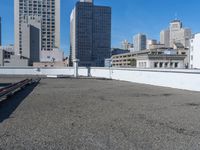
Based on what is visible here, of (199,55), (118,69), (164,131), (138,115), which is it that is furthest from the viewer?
(199,55)

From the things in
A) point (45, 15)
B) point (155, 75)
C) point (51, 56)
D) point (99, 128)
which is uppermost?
point (45, 15)

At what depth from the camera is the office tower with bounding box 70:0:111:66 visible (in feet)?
476

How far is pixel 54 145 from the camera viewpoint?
20.3 ft

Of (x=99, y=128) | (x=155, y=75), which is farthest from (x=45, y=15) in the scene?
(x=99, y=128)

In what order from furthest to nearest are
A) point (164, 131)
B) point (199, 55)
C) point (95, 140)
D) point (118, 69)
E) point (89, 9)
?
point (89, 9), point (199, 55), point (118, 69), point (164, 131), point (95, 140)

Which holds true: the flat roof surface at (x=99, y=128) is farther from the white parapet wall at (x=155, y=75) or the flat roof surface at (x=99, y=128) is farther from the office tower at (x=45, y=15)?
the office tower at (x=45, y=15)

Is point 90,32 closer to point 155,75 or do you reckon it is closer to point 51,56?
point 51,56

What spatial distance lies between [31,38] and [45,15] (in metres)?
17.1

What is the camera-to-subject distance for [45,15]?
144250 mm

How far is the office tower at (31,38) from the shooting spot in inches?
5167

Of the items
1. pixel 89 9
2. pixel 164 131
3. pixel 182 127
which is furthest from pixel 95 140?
pixel 89 9

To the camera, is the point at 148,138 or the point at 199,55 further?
the point at 199,55

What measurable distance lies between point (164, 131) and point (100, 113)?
3.44m

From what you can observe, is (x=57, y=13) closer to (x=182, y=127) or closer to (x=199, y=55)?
(x=199, y=55)
